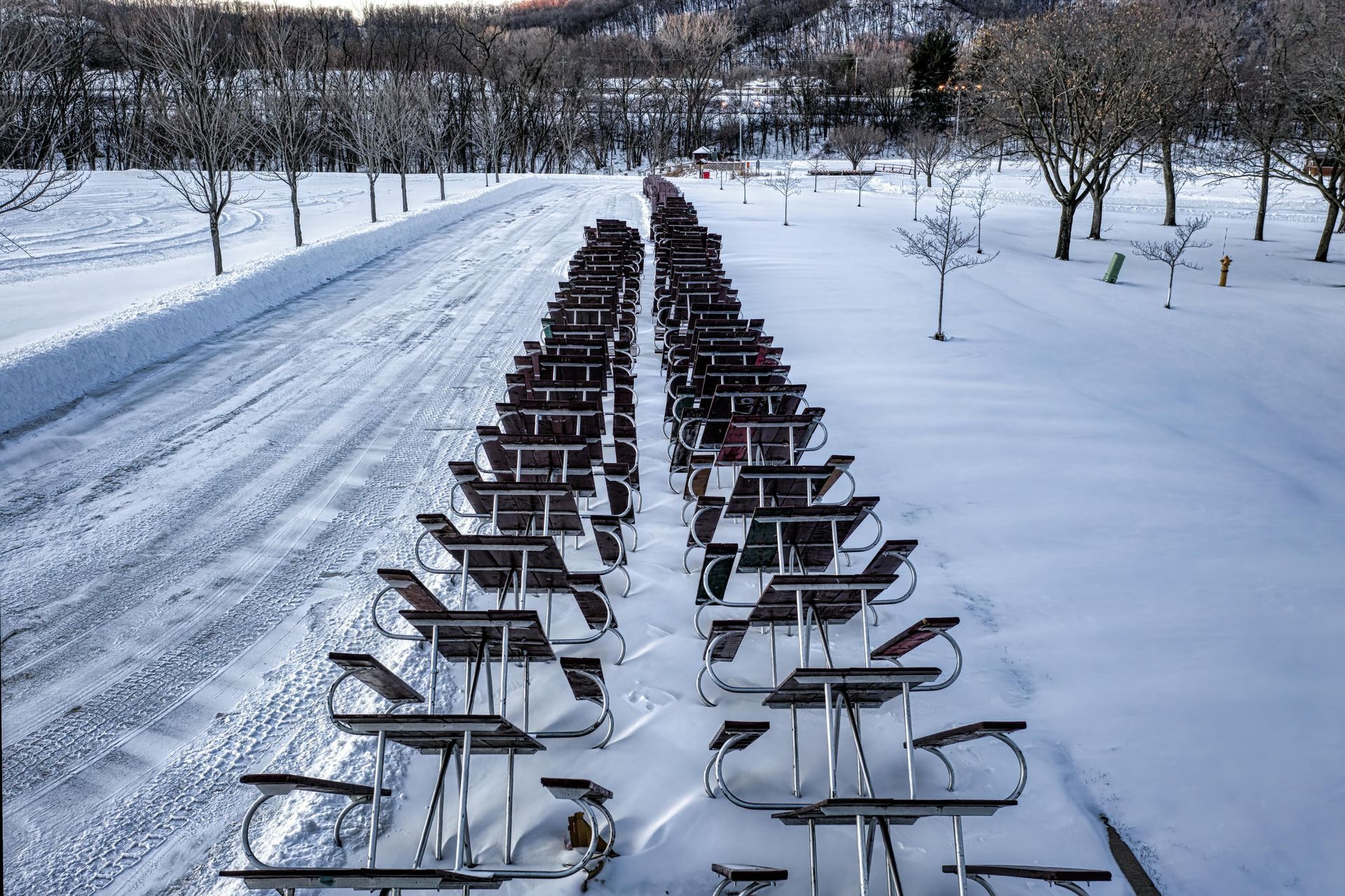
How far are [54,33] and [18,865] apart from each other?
24.3 meters

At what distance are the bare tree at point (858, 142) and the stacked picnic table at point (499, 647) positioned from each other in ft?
204

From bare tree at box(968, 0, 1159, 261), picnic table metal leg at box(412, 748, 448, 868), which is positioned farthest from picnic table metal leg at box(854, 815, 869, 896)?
bare tree at box(968, 0, 1159, 261)

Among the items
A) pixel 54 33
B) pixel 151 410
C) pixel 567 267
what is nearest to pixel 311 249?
pixel 567 267

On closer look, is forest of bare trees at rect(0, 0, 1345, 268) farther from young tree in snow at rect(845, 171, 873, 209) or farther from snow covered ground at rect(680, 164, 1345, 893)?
snow covered ground at rect(680, 164, 1345, 893)

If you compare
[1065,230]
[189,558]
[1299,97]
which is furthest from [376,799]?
[1299,97]

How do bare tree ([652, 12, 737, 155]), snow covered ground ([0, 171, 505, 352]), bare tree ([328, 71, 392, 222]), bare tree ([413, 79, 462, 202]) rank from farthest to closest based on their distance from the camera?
1. bare tree ([652, 12, 737, 155])
2. bare tree ([413, 79, 462, 202])
3. bare tree ([328, 71, 392, 222])
4. snow covered ground ([0, 171, 505, 352])

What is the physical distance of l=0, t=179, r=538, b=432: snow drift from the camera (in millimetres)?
10234

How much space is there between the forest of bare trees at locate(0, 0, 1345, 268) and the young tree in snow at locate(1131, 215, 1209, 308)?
2.86 m

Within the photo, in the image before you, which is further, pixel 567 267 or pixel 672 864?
pixel 567 267

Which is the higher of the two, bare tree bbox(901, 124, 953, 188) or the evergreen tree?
the evergreen tree

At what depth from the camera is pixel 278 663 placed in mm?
5723

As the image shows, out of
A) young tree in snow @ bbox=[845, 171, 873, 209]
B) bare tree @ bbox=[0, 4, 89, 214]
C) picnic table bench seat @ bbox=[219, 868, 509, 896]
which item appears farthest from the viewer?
young tree in snow @ bbox=[845, 171, 873, 209]

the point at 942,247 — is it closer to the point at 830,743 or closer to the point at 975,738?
the point at 975,738

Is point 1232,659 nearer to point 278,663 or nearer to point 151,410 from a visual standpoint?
point 278,663
